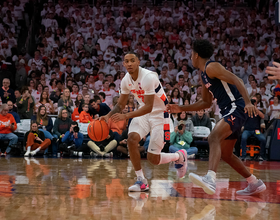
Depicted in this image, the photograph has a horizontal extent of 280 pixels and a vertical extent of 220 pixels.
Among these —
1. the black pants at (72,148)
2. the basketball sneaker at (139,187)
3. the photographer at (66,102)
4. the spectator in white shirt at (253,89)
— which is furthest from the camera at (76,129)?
the spectator in white shirt at (253,89)

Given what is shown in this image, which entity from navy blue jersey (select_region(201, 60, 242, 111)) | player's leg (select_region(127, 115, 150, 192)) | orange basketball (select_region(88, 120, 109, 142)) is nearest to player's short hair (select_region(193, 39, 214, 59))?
navy blue jersey (select_region(201, 60, 242, 111))

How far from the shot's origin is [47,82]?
1247cm

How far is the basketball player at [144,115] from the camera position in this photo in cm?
470

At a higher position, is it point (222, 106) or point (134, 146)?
point (222, 106)

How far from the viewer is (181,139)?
31.8 ft

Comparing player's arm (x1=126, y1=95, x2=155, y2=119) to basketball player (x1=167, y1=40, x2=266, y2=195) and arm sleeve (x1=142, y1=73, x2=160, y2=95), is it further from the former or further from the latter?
basketball player (x1=167, y1=40, x2=266, y2=195)

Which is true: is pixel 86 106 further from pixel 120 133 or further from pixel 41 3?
pixel 41 3

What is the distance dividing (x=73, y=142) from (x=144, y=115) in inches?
223

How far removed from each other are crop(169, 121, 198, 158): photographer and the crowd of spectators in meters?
0.03

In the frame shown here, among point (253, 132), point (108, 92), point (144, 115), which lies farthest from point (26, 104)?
point (144, 115)

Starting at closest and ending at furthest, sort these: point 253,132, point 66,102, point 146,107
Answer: point 146,107, point 253,132, point 66,102

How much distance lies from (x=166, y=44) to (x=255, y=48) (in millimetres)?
3580

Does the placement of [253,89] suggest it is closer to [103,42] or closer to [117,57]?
[117,57]

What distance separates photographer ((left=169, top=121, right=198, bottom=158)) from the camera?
31.4ft
